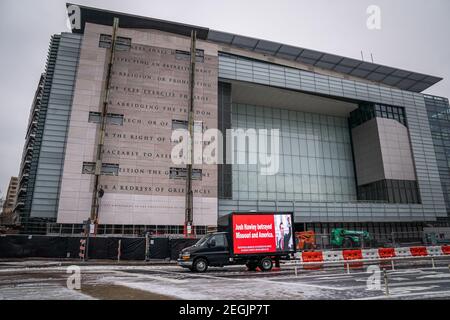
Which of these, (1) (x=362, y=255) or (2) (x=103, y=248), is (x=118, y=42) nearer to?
(2) (x=103, y=248)

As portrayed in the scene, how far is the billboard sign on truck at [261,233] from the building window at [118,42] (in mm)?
32517

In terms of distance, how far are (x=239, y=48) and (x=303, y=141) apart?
65.8 ft

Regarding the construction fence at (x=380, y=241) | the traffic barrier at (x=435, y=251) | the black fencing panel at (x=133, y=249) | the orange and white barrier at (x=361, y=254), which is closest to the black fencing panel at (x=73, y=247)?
the black fencing panel at (x=133, y=249)

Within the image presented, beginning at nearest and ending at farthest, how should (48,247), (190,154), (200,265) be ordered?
1. (200,265)
2. (48,247)
3. (190,154)

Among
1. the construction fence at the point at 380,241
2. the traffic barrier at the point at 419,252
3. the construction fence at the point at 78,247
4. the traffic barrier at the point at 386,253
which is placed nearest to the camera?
the construction fence at the point at 78,247

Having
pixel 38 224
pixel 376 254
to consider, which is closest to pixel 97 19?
pixel 38 224

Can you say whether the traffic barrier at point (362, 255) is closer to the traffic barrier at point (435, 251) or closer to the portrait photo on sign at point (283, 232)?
the traffic barrier at point (435, 251)

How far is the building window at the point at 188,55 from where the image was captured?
139 feet

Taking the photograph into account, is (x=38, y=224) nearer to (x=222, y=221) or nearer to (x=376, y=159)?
(x=222, y=221)

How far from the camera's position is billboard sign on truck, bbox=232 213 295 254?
17.3 meters

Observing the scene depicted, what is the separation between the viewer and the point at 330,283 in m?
11.6

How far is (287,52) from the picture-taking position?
179 ft

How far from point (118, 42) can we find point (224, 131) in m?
18.4

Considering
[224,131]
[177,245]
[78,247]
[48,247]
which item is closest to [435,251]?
[177,245]
